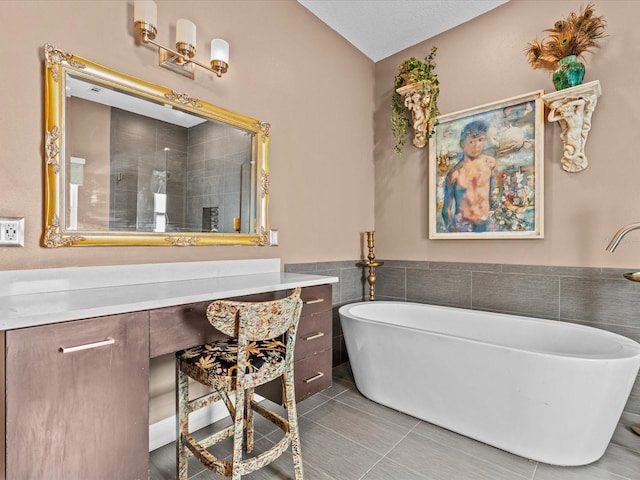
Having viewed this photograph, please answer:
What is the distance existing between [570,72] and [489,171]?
77 cm

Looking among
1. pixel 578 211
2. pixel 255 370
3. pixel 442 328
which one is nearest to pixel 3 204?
pixel 255 370

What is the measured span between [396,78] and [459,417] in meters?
2.66

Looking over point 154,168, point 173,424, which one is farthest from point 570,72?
point 173,424

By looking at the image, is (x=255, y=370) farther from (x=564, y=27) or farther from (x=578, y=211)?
(x=564, y=27)

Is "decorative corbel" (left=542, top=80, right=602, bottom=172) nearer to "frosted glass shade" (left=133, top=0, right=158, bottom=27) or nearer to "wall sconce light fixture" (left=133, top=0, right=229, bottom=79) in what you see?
"wall sconce light fixture" (left=133, top=0, right=229, bottom=79)

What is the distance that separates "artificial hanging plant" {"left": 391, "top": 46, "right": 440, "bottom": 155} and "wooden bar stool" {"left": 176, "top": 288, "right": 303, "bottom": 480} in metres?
2.13

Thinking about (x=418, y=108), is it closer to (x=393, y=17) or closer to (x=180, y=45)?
(x=393, y=17)

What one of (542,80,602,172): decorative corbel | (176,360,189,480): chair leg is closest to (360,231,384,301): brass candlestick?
(542,80,602,172): decorative corbel

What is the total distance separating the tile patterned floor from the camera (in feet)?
5.26

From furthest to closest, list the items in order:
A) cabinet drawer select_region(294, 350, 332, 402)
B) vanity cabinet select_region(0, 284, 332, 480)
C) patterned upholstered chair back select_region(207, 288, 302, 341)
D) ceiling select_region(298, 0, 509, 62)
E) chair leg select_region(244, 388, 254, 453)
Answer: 1. ceiling select_region(298, 0, 509, 62)
2. cabinet drawer select_region(294, 350, 332, 402)
3. chair leg select_region(244, 388, 254, 453)
4. patterned upholstered chair back select_region(207, 288, 302, 341)
5. vanity cabinet select_region(0, 284, 332, 480)

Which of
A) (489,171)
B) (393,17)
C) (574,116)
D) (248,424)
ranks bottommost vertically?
(248,424)

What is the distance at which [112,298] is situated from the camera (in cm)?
127

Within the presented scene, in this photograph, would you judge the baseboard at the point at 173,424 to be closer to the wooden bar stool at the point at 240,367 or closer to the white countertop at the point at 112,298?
the wooden bar stool at the point at 240,367

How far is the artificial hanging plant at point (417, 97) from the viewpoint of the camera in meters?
2.81
